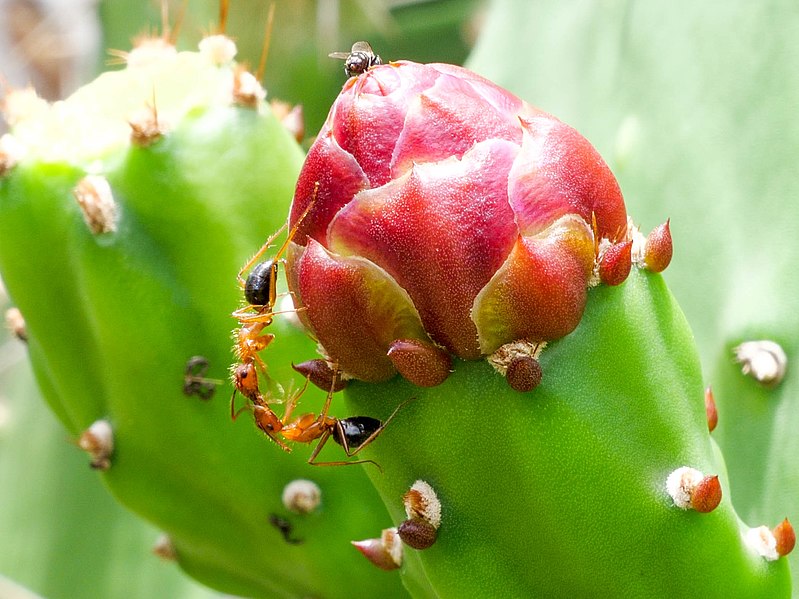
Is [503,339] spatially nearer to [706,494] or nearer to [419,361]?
[419,361]

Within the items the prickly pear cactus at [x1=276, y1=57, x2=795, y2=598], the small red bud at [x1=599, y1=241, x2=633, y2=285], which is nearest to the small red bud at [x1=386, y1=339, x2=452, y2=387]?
the prickly pear cactus at [x1=276, y1=57, x2=795, y2=598]

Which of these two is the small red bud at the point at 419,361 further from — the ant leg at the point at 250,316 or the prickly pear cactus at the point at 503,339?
the ant leg at the point at 250,316

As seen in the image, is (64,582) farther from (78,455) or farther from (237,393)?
(237,393)

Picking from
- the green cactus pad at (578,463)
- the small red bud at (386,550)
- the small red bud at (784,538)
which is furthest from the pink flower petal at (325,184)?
the small red bud at (784,538)

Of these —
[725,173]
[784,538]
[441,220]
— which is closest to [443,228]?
[441,220]

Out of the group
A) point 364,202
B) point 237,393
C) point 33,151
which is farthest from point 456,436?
point 33,151
